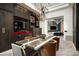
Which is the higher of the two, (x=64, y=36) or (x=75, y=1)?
(x=75, y=1)

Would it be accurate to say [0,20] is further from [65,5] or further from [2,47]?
[65,5]

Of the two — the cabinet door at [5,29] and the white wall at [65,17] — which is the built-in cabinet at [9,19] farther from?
the white wall at [65,17]

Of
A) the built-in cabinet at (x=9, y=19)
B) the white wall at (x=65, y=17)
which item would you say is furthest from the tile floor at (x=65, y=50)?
the white wall at (x=65, y=17)

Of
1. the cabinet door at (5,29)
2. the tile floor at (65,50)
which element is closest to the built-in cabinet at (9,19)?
the cabinet door at (5,29)

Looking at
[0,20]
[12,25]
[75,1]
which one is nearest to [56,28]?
[75,1]

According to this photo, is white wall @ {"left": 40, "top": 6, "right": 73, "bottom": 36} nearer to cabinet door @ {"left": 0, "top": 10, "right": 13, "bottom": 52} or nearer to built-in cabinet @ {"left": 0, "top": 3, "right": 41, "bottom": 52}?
built-in cabinet @ {"left": 0, "top": 3, "right": 41, "bottom": 52}

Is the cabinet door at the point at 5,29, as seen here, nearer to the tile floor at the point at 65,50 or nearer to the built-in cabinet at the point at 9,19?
the built-in cabinet at the point at 9,19

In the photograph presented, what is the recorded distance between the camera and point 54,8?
249 centimetres

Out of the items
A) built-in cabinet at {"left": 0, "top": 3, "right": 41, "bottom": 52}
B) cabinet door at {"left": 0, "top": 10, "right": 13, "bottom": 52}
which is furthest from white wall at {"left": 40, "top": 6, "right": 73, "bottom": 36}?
cabinet door at {"left": 0, "top": 10, "right": 13, "bottom": 52}

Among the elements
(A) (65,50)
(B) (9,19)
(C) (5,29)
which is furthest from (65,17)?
(C) (5,29)

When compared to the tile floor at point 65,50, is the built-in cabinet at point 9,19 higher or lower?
higher

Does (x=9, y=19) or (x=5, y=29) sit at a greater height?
(x=9, y=19)

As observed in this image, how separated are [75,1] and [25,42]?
4.49 ft

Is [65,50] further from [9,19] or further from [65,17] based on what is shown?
[9,19]
